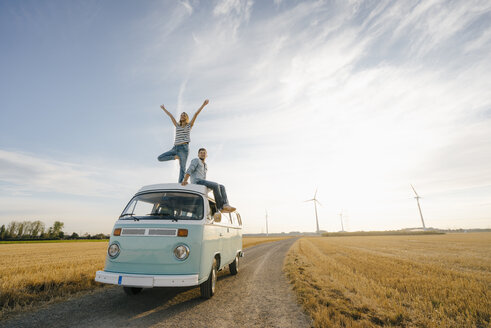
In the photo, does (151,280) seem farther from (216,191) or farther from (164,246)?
(216,191)

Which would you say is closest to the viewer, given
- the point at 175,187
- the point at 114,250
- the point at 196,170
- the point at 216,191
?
the point at 114,250

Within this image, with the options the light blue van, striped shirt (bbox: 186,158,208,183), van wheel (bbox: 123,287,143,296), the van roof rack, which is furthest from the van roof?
van wheel (bbox: 123,287,143,296)

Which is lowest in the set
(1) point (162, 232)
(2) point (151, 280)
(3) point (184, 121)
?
(2) point (151, 280)

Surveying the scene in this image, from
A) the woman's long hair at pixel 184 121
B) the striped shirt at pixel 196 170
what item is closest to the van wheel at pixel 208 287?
the striped shirt at pixel 196 170

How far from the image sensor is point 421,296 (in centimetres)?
569

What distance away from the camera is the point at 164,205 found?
5.59m

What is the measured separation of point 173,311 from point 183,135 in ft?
16.0

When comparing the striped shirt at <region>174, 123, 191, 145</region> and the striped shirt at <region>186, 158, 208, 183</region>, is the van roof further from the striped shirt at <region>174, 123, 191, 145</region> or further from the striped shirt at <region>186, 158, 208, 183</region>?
the striped shirt at <region>174, 123, 191, 145</region>

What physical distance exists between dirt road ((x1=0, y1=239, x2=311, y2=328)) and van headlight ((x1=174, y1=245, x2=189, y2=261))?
111cm

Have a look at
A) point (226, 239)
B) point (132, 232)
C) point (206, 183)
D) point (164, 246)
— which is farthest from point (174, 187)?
point (226, 239)

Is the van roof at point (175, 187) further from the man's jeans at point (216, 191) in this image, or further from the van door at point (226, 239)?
the van door at point (226, 239)

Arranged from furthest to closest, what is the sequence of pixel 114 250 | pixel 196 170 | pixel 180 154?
pixel 180 154, pixel 196 170, pixel 114 250

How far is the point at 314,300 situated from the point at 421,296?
2887mm

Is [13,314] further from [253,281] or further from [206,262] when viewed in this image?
[253,281]
